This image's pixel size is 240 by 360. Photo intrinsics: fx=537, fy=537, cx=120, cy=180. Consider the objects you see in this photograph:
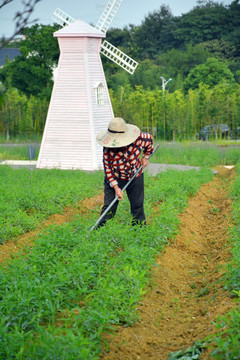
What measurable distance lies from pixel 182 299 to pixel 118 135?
7.44ft

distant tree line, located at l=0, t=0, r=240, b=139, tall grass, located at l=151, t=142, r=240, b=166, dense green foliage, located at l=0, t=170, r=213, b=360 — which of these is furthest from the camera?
distant tree line, located at l=0, t=0, r=240, b=139

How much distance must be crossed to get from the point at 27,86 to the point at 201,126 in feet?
46.0

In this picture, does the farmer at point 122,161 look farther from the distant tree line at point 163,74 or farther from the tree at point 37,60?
the tree at point 37,60

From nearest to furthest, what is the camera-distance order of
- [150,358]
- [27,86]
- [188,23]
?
[150,358] < [27,86] < [188,23]

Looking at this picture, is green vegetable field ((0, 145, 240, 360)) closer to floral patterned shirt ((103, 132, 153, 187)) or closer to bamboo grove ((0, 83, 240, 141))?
floral patterned shirt ((103, 132, 153, 187))

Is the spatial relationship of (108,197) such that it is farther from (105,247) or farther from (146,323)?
(146,323)

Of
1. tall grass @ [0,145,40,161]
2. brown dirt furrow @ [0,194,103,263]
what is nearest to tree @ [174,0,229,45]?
tall grass @ [0,145,40,161]

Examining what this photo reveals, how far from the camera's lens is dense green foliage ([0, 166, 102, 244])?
7.97 m

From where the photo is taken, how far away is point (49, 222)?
872 cm

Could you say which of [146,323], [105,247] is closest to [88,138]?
[105,247]

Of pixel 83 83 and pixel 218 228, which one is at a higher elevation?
pixel 83 83

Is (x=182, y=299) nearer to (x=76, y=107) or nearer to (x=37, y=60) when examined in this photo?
(x=76, y=107)

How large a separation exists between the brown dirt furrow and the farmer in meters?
0.80

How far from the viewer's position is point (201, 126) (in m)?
24.0
